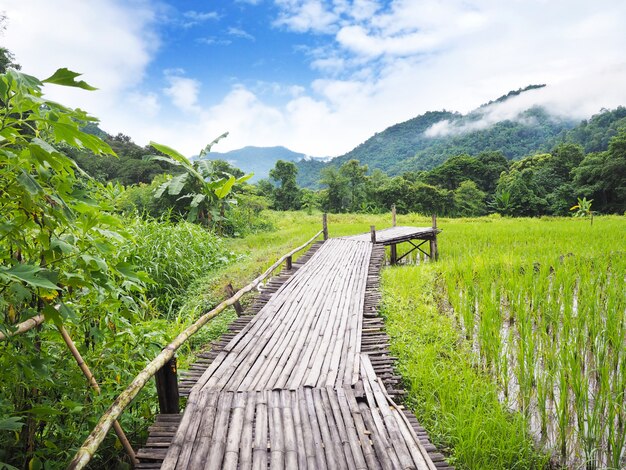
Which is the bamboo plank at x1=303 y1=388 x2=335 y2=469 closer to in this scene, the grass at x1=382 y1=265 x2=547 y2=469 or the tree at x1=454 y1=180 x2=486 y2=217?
the grass at x1=382 y1=265 x2=547 y2=469

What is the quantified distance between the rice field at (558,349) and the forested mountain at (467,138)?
34.0 m

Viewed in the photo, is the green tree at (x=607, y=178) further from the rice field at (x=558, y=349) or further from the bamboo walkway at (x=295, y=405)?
the bamboo walkway at (x=295, y=405)

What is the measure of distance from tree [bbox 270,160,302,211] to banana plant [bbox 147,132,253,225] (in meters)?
16.6

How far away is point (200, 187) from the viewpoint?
37.1 ft

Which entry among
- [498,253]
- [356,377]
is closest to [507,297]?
[498,253]

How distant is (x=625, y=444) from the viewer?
2734 mm

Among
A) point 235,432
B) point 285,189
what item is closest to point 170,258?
point 235,432

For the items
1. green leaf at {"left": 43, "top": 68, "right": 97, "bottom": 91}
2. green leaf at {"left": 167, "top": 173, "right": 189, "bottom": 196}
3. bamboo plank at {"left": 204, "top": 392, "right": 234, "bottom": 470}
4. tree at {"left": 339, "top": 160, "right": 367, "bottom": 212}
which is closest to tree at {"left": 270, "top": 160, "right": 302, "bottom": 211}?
tree at {"left": 339, "top": 160, "right": 367, "bottom": 212}

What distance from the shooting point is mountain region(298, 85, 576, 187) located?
2325 inches

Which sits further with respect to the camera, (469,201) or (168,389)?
(469,201)

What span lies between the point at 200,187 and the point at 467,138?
6300 cm

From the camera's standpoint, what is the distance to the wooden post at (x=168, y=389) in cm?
229

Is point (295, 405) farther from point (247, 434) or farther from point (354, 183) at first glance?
point (354, 183)

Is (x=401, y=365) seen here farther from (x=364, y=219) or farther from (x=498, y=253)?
(x=364, y=219)
